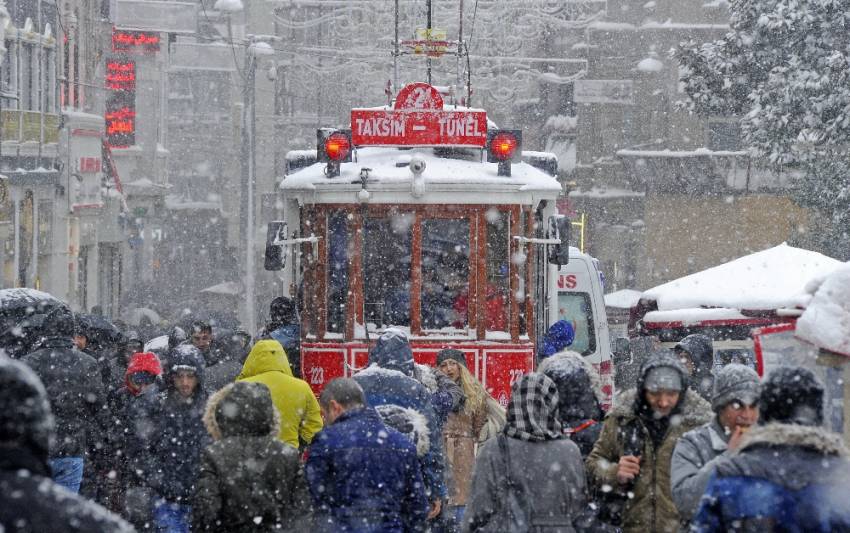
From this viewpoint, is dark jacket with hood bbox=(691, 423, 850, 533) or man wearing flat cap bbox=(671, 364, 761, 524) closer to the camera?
dark jacket with hood bbox=(691, 423, 850, 533)

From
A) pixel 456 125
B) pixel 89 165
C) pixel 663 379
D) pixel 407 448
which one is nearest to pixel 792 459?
pixel 663 379

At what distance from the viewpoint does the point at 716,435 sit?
6.05 m

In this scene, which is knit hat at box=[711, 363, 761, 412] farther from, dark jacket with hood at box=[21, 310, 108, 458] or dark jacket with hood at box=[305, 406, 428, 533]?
dark jacket with hood at box=[21, 310, 108, 458]

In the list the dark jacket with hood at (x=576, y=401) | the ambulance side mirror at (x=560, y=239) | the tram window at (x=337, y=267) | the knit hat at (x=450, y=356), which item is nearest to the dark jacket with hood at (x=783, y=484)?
the dark jacket with hood at (x=576, y=401)

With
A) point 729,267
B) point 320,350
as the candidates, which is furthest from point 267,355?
point 729,267

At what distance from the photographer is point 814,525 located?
4551mm

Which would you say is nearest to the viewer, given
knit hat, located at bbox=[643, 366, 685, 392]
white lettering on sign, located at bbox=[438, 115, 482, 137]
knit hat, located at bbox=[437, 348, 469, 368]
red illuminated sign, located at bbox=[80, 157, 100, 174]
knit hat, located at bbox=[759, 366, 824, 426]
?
knit hat, located at bbox=[759, 366, 824, 426]

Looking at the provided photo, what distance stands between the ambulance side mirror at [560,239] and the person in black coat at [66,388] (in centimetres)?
387

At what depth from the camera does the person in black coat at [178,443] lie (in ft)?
27.5

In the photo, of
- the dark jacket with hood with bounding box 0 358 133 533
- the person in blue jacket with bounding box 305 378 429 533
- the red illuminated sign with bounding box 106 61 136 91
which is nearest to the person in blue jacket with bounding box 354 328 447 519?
the person in blue jacket with bounding box 305 378 429 533

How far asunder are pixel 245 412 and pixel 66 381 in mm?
2944

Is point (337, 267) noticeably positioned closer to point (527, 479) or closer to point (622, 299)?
point (527, 479)

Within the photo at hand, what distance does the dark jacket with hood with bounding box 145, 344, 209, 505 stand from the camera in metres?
8.37

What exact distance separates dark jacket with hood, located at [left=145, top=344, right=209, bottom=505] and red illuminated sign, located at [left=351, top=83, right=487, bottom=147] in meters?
4.04
